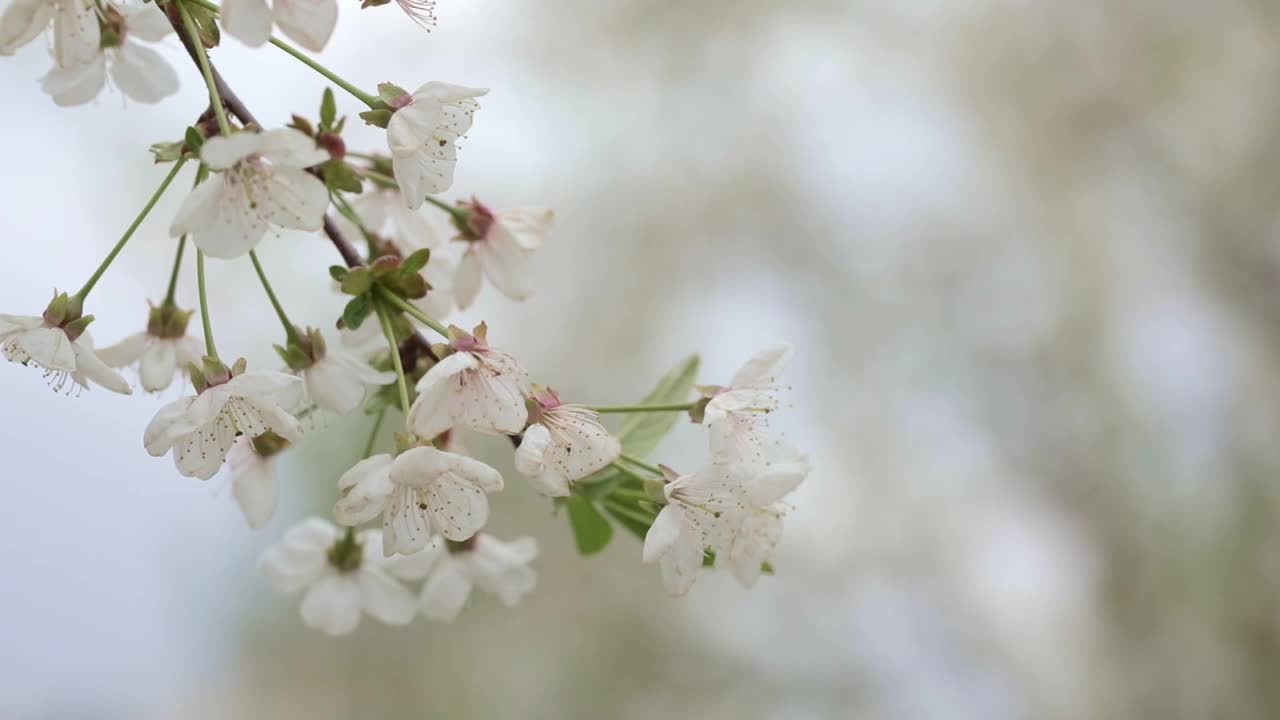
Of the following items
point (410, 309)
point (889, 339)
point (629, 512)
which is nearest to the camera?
point (410, 309)

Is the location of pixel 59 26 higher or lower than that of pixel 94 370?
higher

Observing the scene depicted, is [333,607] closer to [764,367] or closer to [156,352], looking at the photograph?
[156,352]

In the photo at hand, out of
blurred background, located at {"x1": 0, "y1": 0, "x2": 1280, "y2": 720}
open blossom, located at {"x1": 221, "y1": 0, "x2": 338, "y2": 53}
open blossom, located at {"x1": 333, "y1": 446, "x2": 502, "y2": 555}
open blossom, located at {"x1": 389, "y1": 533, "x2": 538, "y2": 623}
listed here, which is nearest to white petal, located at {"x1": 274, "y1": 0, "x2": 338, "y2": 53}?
open blossom, located at {"x1": 221, "y1": 0, "x2": 338, "y2": 53}

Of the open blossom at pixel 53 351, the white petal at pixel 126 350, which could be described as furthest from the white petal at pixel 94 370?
the white petal at pixel 126 350

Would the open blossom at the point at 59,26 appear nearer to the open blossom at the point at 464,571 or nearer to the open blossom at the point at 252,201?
the open blossom at the point at 252,201

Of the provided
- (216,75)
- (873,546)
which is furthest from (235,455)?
(873,546)

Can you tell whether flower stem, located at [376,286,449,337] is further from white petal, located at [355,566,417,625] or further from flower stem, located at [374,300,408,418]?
white petal, located at [355,566,417,625]

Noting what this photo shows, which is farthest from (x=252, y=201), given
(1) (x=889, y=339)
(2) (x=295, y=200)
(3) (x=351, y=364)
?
(1) (x=889, y=339)

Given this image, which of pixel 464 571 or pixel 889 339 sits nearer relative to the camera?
pixel 464 571
